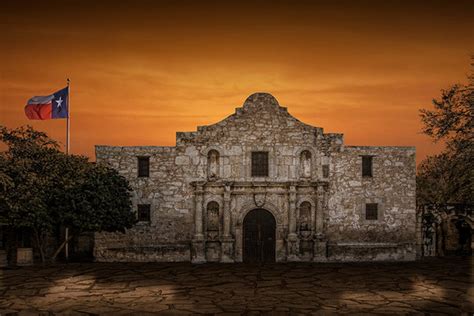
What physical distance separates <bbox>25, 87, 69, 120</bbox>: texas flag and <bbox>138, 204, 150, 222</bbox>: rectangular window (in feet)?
20.5

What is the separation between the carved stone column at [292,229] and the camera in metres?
25.5

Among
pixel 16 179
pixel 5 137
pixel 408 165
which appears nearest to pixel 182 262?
pixel 16 179

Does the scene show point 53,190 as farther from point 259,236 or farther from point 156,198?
point 259,236

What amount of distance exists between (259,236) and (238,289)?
26.2ft

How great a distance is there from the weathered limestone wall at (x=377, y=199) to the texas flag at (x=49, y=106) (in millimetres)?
14337

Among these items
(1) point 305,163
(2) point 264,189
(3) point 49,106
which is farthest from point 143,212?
(1) point 305,163

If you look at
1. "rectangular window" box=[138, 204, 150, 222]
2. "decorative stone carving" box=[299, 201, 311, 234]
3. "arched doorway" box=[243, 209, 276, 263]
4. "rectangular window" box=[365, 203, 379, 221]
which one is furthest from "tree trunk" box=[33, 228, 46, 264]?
"rectangular window" box=[365, 203, 379, 221]

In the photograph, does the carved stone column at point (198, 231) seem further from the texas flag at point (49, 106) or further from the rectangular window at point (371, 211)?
the rectangular window at point (371, 211)

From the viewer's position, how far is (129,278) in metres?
20.7

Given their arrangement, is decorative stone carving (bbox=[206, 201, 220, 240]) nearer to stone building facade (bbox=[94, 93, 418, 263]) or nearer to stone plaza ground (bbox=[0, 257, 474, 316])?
stone building facade (bbox=[94, 93, 418, 263])

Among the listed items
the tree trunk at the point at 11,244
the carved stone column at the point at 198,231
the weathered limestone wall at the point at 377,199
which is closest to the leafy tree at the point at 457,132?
the weathered limestone wall at the point at 377,199

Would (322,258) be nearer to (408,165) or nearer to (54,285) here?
(408,165)

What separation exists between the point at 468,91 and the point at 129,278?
1716 cm

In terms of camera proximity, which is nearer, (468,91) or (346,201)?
(468,91)
